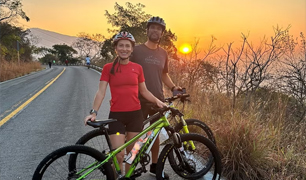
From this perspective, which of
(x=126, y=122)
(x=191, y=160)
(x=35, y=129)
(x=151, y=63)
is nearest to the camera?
(x=126, y=122)

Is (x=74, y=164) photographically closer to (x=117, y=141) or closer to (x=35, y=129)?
(x=117, y=141)

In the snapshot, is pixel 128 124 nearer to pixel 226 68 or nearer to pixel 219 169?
pixel 219 169

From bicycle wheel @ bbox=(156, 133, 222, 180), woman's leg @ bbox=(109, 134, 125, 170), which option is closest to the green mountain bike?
woman's leg @ bbox=(109, 134, 125, 170)

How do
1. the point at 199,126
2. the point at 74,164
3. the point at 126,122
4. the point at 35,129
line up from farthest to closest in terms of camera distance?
the point at 35,129 → the point at 199,126 → the point at 126,122 → the point at 74,164

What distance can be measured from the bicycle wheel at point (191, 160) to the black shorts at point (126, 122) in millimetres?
424

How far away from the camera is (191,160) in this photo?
3111mm

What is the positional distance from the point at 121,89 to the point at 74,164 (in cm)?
95

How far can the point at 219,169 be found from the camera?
9.79 feet

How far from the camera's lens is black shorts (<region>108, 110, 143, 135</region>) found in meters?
2.73

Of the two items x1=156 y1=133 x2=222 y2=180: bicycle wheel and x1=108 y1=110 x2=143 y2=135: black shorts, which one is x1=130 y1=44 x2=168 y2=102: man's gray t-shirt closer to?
x1=108 y1=110 x2=143 y2=135: black shorts

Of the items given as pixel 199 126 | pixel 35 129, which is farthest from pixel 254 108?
pixel 35 129

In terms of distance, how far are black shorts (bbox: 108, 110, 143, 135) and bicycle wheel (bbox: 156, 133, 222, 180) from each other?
1.39 feet

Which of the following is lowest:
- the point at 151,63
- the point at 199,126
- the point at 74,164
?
the point at 74,164

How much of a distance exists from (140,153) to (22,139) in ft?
10.8
